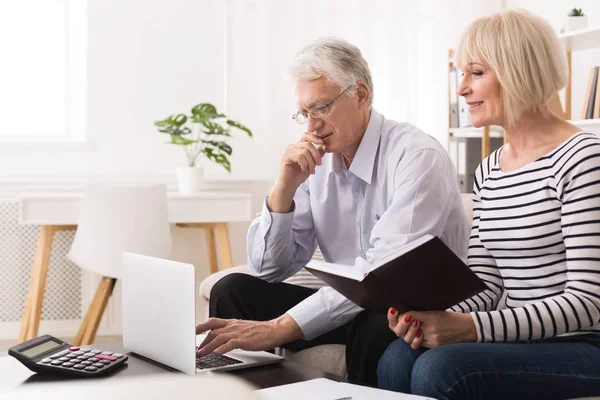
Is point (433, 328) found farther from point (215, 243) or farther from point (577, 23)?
point (215, 243)

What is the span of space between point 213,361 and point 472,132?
2.71 meters

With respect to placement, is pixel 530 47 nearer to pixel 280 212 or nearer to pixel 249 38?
pixel 280 212

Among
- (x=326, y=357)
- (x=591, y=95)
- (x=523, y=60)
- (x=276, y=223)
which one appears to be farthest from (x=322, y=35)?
(x=523, y=60)

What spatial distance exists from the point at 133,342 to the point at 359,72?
2.73ft

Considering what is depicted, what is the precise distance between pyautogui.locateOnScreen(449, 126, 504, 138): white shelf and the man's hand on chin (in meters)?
2.37

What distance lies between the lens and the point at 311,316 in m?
1.75

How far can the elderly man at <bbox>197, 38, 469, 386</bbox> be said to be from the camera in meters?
1.75

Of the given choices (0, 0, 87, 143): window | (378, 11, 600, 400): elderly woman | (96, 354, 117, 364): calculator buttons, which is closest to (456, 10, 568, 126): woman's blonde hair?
(378, 11, 600, 400): elderly woman

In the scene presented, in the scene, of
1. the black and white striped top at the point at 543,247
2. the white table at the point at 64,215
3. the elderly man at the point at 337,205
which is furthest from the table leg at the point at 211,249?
the black and white striped top at the point at 543,247

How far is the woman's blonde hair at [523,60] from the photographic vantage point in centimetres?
150

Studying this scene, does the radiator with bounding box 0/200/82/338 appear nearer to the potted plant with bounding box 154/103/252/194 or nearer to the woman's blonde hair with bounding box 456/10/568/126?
the potted plant with bounding box 154/103/252/194

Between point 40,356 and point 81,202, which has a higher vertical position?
point 81,202


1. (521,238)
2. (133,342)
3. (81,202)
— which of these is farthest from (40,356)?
(81,202)

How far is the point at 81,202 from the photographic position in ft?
11.5
